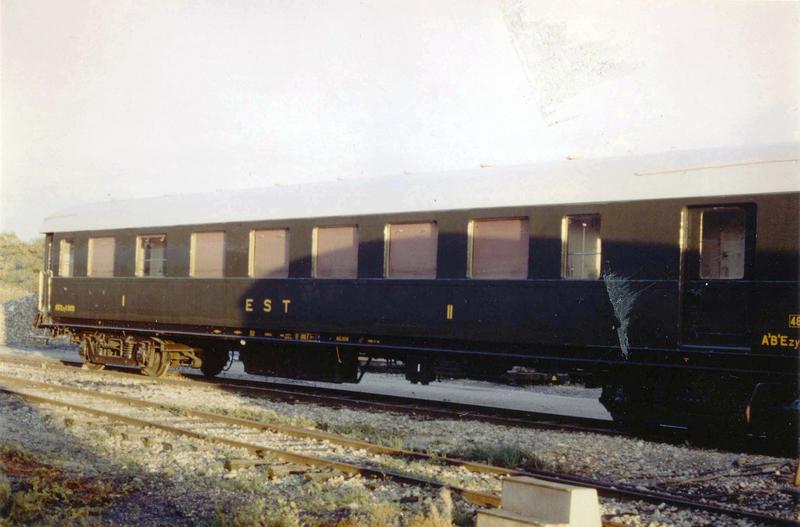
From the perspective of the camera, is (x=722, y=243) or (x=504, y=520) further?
(x=722, y=243)

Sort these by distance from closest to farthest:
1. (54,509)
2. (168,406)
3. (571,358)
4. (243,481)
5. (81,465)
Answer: (54,509) < (243,481) < (81,465) < (571,358) < (168,406)

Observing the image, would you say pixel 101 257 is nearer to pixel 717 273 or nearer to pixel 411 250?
pixel 411 250

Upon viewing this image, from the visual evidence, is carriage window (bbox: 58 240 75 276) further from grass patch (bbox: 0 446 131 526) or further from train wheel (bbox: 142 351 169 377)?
grass patch (bbox: 0 446 131 526)

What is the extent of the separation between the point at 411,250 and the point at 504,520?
7840 mm

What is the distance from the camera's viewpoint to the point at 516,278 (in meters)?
11.3

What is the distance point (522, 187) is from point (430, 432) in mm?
3728

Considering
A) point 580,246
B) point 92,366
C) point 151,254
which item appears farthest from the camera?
point 92,366

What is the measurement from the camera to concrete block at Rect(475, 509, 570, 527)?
461 cm

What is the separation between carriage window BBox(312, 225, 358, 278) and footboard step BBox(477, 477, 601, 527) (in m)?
8.12

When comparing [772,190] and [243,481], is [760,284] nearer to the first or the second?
[772,190]

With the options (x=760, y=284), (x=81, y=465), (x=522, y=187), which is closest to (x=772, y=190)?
(x=760, y=284)

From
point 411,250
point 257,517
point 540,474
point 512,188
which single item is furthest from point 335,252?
point 257,517

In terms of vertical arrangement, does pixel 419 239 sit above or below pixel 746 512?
above

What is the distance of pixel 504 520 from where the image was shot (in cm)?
475
